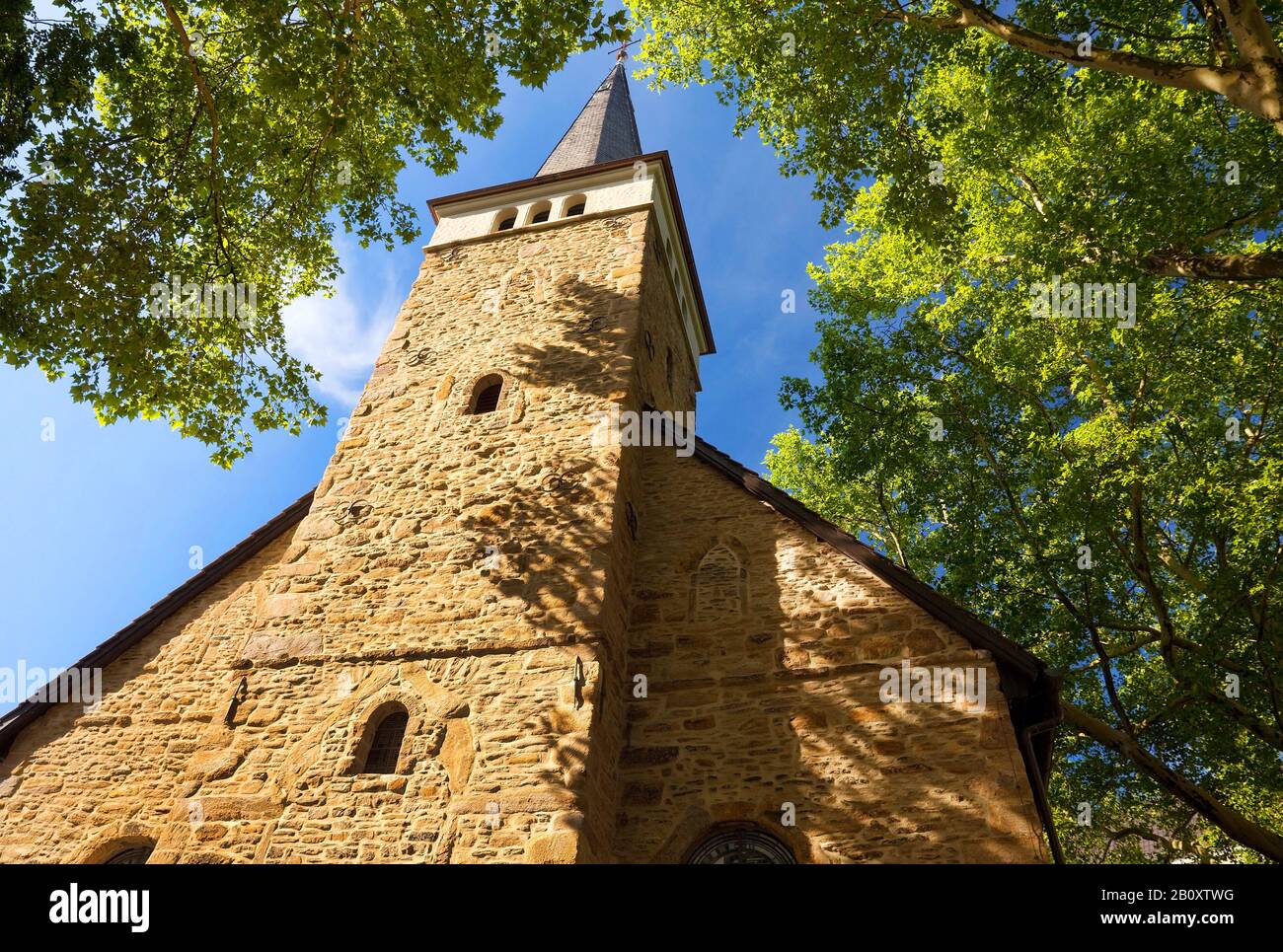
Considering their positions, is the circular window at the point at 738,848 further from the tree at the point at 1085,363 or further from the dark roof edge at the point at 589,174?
the dark roof edge at the point at 589,174

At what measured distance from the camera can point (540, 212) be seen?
1254 centimetres

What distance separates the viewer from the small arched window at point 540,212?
1245 cm

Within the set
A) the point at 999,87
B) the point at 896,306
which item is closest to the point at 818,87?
the point at 999,87

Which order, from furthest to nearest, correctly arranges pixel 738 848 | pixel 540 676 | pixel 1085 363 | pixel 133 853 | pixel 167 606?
pixel 1085 363, pixel 167 606, pixel 133 853, pixel 540 676, pixel 738 848

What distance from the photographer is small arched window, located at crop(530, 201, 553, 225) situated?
12453mm

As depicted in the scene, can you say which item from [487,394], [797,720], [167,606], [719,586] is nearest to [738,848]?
[797,720]

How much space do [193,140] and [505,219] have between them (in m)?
4.96

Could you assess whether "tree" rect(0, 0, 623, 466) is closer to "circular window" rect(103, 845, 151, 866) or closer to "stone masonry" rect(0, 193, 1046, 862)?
"stone masonry" rect(0, 193, 1046, 862)

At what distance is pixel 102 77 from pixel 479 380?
5.87 m

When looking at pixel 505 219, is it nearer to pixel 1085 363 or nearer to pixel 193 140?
pixel 193 140

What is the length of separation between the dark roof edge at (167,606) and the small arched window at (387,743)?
4.25 meters

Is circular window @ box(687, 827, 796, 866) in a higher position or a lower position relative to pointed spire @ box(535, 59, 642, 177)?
lower

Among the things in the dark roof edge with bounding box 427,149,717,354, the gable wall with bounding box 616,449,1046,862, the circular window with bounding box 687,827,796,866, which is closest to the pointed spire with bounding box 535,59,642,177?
the dark roof edge with bounding box 427,149,717,354

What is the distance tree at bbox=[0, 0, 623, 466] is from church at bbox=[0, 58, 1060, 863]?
2.37 metres
